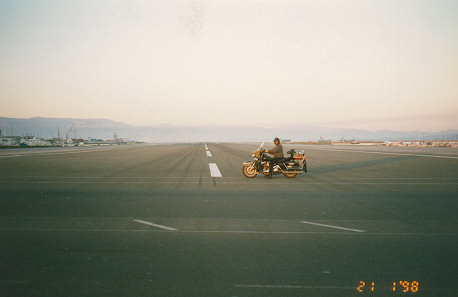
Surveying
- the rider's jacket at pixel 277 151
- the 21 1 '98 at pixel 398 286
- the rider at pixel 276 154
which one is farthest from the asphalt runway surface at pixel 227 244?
the rider's jacket at pixel 277 151

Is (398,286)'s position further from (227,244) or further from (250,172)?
(250,172)

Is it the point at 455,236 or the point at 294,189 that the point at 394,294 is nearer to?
the point at 455,236

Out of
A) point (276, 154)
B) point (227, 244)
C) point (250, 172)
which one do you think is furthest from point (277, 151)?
point (227, 244)

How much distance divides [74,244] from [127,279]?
1.97 m

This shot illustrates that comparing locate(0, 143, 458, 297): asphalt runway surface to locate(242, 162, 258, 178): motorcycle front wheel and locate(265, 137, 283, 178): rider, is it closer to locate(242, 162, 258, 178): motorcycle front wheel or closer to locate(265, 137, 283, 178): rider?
locate(265, 137, 283, 178): rider

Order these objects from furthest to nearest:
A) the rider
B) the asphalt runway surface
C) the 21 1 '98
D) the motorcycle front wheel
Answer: the motorcycle front wheel < the rider < the asphalt runway surface < the 21 1 '98

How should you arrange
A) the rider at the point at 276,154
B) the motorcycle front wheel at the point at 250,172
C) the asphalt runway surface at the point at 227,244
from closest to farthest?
the asphalt runway surface at the point at 227,244, the rider at the point at 276,154, the motorcycle front wheel at the point at 250,172

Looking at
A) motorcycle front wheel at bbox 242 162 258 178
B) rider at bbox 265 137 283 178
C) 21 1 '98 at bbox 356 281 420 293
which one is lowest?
21 1 '98 at bbox 356 281 420 293

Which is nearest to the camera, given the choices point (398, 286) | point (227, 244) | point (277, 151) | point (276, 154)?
point (398, 286)

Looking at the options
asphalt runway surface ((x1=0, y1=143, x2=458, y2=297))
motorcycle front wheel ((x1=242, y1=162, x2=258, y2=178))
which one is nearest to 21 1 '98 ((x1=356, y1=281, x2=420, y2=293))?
asphalt runway surface ((x1=0, y1=143, x2=458, y2=297))

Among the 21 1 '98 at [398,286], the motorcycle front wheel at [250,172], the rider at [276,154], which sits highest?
the rider at [276,154]

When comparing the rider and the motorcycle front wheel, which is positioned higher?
the rider

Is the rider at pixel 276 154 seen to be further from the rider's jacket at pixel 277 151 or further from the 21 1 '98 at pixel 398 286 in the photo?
the 21 1 '98 at pixel 398 286

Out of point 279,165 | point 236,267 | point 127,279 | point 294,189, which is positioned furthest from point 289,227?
point 279,165
